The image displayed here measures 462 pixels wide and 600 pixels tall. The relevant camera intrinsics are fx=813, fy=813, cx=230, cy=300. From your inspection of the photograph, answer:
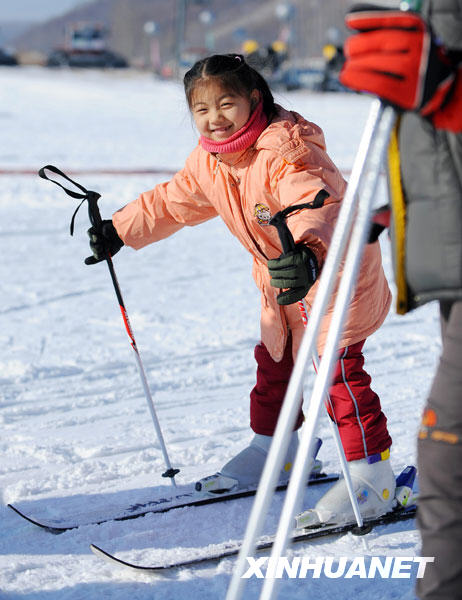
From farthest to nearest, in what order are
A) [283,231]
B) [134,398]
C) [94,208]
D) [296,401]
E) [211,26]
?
[211,26] < [134,398] < [94,208] < [283,231] < [296,401]

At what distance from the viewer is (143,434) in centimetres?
320

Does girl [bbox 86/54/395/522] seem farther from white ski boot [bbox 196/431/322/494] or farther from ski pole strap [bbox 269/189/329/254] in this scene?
white ski boot [bbox 196/431/322/494]

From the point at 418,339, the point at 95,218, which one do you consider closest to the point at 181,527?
the point at 95,218

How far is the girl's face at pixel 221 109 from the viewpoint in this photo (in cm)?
232

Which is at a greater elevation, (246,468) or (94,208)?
(94,208)

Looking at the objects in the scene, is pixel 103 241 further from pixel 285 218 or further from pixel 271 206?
pixel 285 218

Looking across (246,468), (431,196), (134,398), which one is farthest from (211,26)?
(431,196)

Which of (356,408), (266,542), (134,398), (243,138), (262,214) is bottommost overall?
(134,398)

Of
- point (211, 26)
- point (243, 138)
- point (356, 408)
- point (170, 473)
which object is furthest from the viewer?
point (211, 26)

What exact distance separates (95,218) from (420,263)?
136 cm

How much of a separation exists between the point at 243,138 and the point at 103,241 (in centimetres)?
63

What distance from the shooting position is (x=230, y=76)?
2340mm

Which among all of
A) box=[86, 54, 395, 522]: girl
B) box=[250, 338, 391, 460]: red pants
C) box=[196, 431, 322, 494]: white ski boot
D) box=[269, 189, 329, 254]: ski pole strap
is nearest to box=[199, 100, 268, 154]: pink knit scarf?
box=[86, 54, 395, 522]: girl

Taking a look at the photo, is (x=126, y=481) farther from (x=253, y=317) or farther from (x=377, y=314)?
(x=253, y=317)
